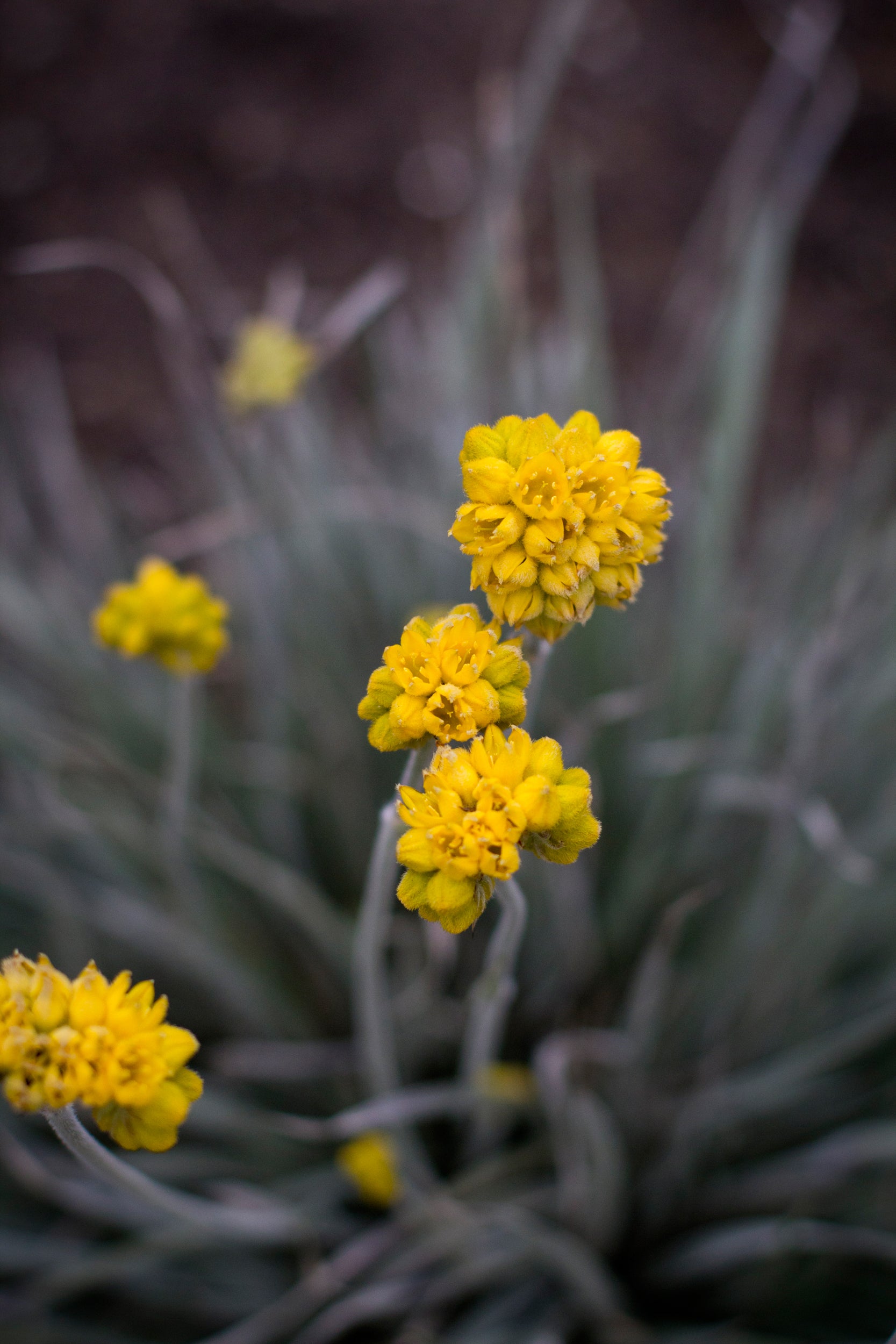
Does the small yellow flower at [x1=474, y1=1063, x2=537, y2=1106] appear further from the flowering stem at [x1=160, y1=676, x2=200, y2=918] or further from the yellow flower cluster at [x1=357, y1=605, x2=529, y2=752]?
the yellow flower cluster at [x1=357, y1=605, x2=529, y2=752]

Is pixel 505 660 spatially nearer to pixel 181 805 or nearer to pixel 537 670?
pixel 537 670

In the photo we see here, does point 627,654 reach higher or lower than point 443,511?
lower

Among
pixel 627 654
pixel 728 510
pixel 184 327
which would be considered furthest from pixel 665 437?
pixel 184 327

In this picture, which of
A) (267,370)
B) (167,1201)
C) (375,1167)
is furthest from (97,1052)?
(267,370)

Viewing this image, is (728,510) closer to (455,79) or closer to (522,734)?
(522,734)

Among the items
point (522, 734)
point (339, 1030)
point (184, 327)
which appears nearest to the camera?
point (522, 734)

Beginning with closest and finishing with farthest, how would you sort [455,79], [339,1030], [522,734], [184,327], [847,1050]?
[522,734] → [847,1050] → [184,327] → [339,1030] → [455,79]

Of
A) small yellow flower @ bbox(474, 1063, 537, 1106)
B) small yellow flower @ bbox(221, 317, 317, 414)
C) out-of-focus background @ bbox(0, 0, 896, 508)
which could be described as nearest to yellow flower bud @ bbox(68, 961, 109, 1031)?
small yellow flower @ bbox(474, 1063, 537, 1106)

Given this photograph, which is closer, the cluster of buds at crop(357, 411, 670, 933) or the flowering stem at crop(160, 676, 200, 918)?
the cluster of buds at crop(357, 411, 670, 933)
